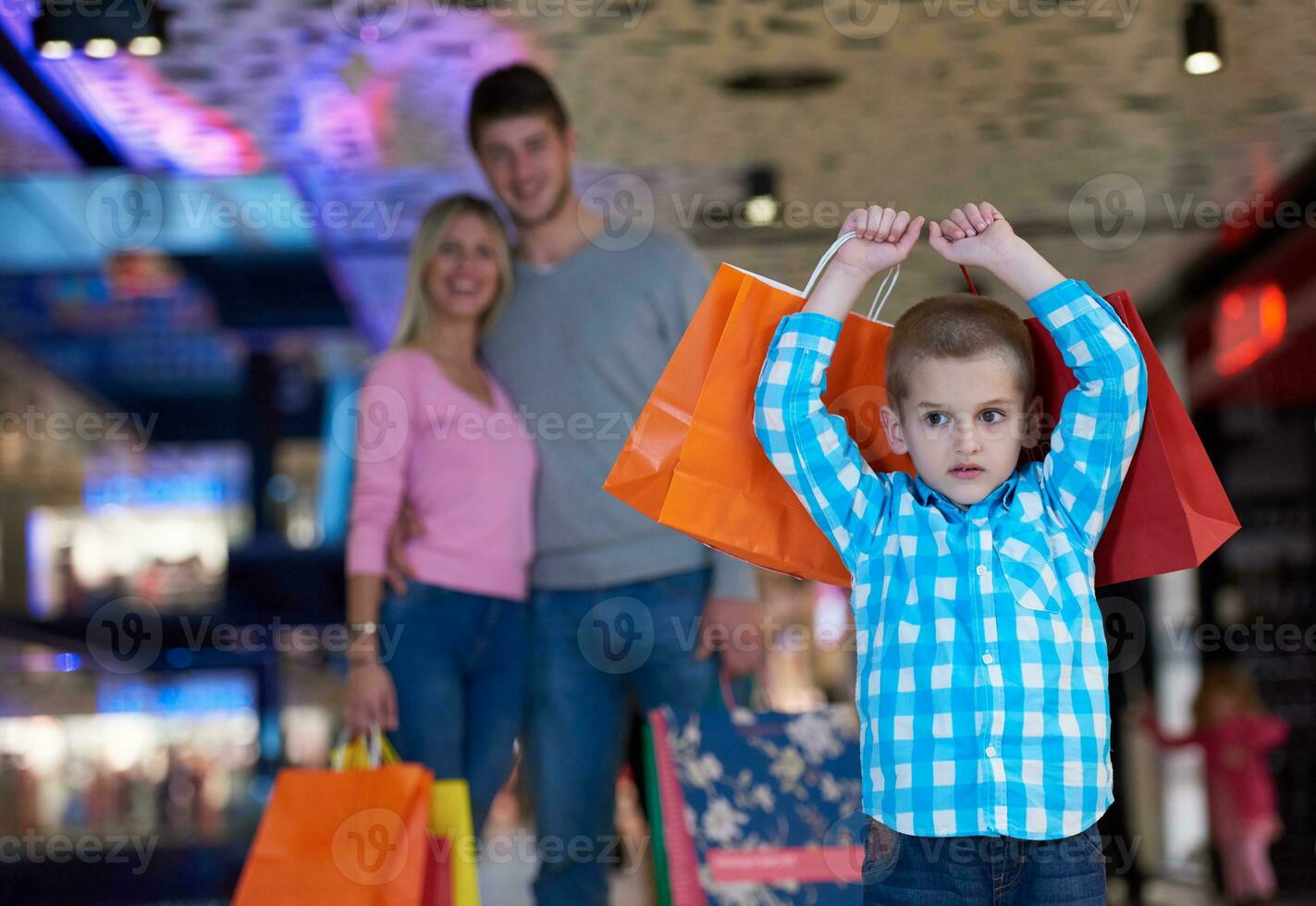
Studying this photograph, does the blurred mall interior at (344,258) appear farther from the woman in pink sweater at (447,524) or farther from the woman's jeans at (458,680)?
the woman's jeans at (458,680)

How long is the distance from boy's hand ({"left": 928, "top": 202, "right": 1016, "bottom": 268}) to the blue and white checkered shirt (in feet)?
0.24

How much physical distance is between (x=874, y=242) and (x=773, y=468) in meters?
0.31

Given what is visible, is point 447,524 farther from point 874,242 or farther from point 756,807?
point 874,242

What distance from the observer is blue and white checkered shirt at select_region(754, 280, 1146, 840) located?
1.61 metres

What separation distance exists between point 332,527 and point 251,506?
365 millimetres

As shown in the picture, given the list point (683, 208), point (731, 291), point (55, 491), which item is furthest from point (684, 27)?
point (55, 491)

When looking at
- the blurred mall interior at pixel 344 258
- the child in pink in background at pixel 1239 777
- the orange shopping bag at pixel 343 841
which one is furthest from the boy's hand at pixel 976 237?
the child in pink in background at pixel 1239 777

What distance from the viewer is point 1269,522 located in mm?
6402

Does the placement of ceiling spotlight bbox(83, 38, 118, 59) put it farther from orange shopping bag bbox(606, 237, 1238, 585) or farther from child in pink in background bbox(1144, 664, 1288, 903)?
child in pink in background bbox(1144, 664, 1288, 903)

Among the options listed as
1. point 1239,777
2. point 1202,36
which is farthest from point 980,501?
point 1239,777

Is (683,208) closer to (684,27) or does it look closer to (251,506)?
(684,27)

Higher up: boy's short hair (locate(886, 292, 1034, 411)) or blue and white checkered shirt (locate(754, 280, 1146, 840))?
boy's short hair (locate(886, 292, 1034, 411))

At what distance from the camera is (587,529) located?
10.1 feet

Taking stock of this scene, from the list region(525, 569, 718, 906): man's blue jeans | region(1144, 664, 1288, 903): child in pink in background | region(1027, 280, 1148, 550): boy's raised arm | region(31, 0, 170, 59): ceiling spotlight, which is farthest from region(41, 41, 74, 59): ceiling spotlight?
region(1144, 664, 1288, 903): child in pink in background
